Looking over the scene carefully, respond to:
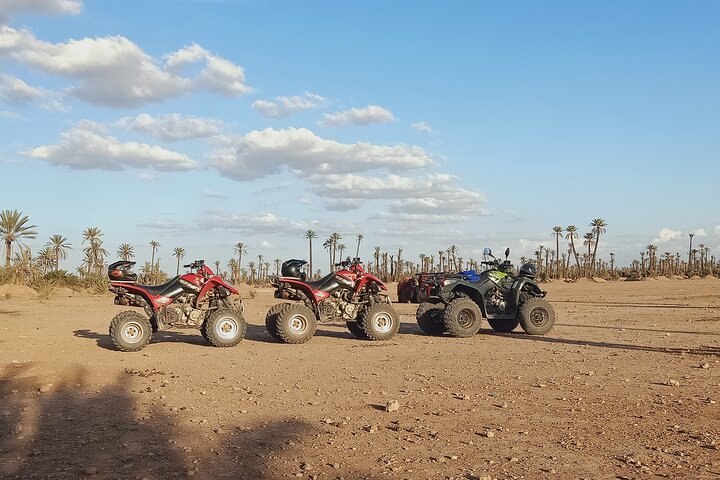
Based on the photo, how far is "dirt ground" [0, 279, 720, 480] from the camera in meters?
4.77

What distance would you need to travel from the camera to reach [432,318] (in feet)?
46.0

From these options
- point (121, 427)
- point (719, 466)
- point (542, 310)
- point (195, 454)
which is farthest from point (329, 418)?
point (542, 310)

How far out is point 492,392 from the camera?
292 inches

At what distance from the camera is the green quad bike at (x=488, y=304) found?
13.4 meters

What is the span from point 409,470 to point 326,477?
0.61m

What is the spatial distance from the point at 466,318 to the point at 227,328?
194 inches

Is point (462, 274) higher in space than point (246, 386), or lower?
higher

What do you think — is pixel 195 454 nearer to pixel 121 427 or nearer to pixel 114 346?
pixel 121 427

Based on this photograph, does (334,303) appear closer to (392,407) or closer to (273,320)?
(273,320)

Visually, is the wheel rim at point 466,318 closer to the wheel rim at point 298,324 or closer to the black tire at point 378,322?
the black tire at point 378,322

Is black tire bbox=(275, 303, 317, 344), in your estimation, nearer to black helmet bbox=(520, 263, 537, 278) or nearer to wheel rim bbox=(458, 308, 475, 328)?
wheel rim bbox=(458, 308, 475, 328)

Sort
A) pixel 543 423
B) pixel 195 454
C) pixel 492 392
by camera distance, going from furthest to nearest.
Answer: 1. pixel 492 392
2. pixel 543 423
3. pixel 195 454

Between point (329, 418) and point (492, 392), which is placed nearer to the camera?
point (329, 418)

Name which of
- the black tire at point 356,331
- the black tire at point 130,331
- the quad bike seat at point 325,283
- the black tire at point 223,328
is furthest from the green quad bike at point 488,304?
the black tire at point 130,331
